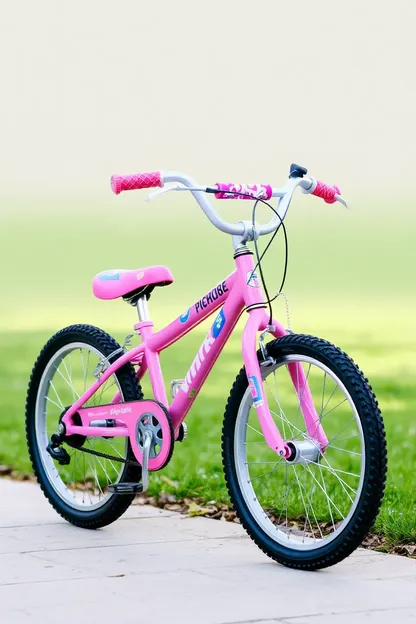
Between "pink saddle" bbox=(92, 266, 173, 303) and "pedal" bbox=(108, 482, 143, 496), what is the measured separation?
91cm

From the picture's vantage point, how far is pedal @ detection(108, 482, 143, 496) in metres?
5.50

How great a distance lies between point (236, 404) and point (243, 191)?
3.05 feet

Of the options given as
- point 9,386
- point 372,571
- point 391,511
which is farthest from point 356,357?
point 372,571

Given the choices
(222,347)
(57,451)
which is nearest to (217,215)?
(222,347)

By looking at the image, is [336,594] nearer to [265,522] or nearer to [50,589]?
[265,522]

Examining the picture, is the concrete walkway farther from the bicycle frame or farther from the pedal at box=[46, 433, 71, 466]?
the bicycle frame

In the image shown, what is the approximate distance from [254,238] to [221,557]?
140 centimetres

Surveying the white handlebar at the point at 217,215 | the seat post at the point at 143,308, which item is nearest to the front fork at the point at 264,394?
the white handlebar at the point at 217,215

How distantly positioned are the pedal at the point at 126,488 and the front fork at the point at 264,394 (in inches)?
33.5

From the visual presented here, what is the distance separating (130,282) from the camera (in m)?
5.75

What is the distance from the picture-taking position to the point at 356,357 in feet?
47.9

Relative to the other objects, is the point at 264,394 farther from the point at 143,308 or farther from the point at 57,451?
the point at 57,451

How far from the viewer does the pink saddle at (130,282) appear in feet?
18.6

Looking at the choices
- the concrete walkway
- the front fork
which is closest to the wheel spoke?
the front fork
